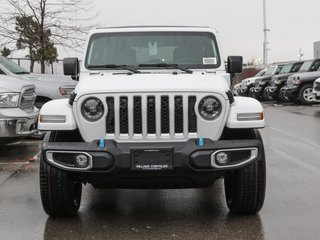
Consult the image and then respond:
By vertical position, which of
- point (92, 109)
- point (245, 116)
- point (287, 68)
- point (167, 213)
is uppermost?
point (92, 109)

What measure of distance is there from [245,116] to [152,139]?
0.85 meters

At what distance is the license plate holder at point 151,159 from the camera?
4.42m

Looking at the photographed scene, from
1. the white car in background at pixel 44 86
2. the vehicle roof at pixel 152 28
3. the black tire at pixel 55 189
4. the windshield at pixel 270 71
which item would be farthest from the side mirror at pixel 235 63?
the windshield at pixel 270 71

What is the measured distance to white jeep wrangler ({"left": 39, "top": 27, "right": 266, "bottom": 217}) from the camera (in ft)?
14.5

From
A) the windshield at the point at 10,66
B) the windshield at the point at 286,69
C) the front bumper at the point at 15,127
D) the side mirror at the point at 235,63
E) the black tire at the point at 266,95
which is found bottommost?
the black tire at the point at 266,95

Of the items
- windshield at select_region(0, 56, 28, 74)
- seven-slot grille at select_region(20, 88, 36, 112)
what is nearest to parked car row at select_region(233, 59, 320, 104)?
windshield at select_region(0, 56, 28, 74)

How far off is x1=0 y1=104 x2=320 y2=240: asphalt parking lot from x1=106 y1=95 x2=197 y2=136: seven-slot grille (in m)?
0.89

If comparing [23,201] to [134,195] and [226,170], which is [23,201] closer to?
[134,195]

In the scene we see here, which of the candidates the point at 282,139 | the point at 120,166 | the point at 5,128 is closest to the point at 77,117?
the point at 120,166

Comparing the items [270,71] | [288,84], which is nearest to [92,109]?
[288,84]

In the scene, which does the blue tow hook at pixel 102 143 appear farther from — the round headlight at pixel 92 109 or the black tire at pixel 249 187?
the black tire at pixel 249 187

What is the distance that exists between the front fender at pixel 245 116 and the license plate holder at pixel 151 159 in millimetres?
635

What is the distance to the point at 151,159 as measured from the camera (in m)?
4.43

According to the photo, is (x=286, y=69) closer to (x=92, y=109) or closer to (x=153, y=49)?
(x=153, y=49)
